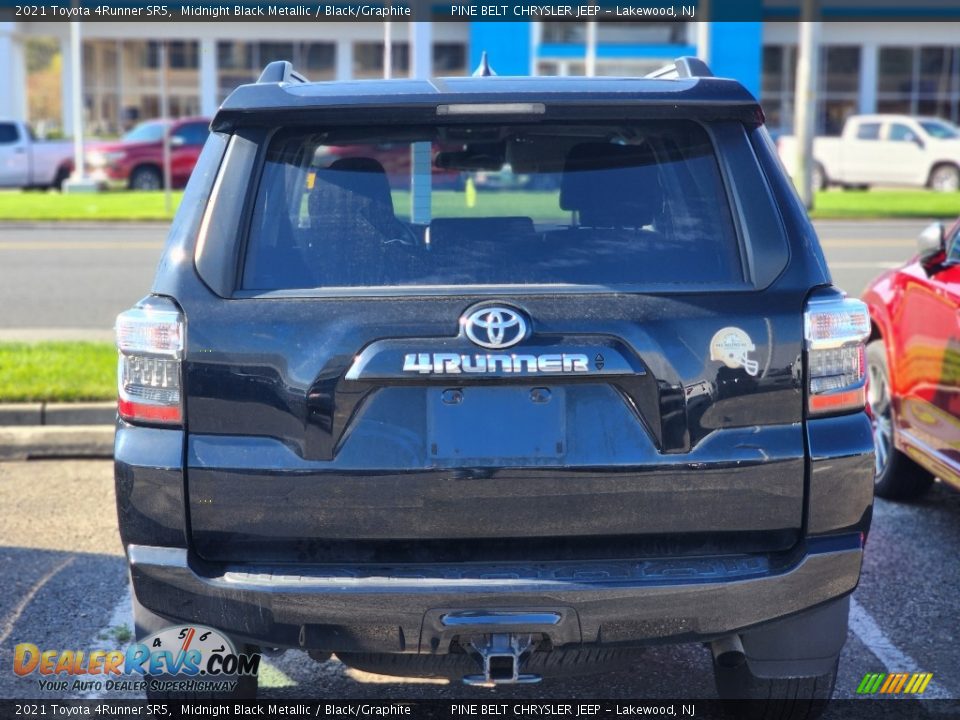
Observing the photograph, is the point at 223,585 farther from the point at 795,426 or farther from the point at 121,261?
the point at 121,261

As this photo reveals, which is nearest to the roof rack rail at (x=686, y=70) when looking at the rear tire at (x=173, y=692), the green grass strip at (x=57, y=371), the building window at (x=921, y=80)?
the rear tire at (x=173, y=692)

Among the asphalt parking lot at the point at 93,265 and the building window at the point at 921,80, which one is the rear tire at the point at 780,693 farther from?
the building window at the point at 921,80

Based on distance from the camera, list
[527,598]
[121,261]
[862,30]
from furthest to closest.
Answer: [862,30], [121,261], [527,598]

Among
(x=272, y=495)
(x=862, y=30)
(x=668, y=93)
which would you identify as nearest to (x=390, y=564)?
(x=272, y=495)

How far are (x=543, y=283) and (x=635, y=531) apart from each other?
2.10 ft

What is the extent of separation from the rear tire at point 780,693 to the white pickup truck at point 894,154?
2662 centimetres

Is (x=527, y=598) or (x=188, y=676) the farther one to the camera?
(x=188, y=676)

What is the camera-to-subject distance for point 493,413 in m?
3.00

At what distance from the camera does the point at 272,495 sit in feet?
9.90

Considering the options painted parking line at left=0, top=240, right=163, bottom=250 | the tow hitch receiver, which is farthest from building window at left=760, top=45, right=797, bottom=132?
the tow hitch receiver

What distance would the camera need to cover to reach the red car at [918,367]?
16.9 feet

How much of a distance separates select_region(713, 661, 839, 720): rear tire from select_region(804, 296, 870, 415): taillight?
743 mm

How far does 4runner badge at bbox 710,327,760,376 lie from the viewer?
121 inches

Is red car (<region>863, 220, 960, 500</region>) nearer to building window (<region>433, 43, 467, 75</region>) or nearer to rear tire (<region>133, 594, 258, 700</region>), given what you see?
rear tire (<region>133, 594, 258, 700</region>)
